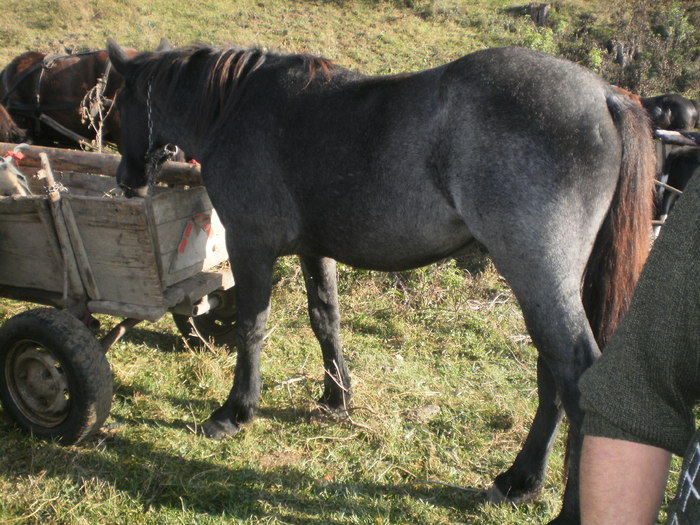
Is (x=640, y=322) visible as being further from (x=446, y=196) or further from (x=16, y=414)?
(x=16, y=414)

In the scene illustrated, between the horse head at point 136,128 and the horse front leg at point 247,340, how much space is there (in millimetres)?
992

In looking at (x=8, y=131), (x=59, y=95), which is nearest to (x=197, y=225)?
(x=8, y=131)

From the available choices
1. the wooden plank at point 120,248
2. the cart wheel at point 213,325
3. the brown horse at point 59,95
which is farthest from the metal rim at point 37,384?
the brown horse at point 59,95

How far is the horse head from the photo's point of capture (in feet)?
10.7

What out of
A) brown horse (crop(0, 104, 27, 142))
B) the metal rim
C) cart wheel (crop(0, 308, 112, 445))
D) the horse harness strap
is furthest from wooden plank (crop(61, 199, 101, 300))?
the horse harness strap

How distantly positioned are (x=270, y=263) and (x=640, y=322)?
87.2 inches

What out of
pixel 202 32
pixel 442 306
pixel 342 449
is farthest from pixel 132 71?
pixel 202 32

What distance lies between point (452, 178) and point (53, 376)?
7.89 feet

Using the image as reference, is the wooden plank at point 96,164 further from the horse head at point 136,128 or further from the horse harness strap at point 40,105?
the horse harness strap at point 40,105

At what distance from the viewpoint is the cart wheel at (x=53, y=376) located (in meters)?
2.73

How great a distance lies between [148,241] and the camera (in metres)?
2.79

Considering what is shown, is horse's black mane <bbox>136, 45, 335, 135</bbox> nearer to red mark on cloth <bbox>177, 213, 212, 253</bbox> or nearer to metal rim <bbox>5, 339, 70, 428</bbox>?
red mark on cloth <bbox>177, 213, 212, 253</bbox>

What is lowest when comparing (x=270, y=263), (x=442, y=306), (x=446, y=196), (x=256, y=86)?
(x=442, y=306)

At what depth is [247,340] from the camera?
3080mm
